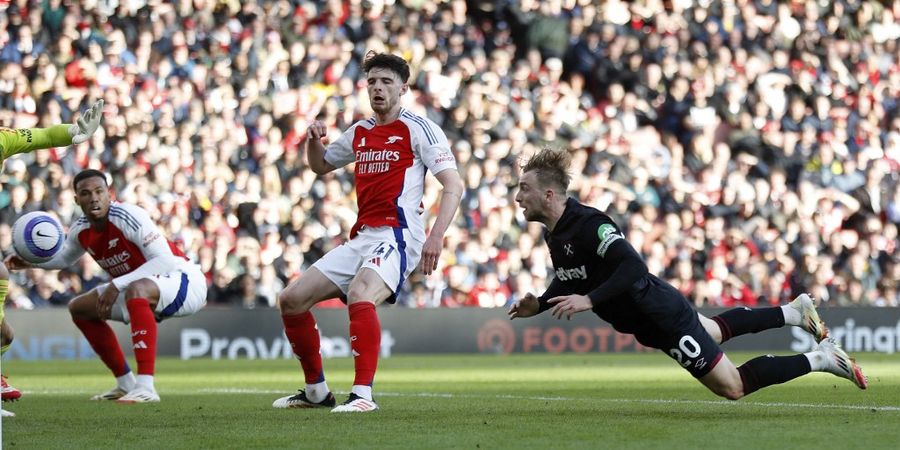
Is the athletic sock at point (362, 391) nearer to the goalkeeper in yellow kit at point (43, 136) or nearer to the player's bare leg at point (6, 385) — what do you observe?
the goalkeeper in yellow kit at point (43, 136)

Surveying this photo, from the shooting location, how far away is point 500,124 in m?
22.7

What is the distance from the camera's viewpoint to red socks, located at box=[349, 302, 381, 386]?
898cm

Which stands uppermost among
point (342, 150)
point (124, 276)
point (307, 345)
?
point (342, 150)

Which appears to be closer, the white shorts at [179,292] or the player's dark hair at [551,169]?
the player's dark hair at [551,169]

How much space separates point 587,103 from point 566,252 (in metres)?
16.1

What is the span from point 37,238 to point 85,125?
2.37 metres

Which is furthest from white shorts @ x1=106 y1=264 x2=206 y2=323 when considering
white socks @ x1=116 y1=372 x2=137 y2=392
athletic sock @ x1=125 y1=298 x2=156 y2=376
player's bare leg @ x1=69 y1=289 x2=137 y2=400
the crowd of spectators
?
the crowd of spectators

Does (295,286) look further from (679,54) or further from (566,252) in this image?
(679,54)

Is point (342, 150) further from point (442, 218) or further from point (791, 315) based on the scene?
point (791, 315)

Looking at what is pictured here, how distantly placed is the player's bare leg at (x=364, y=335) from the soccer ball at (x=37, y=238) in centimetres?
271

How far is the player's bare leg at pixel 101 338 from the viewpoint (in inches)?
442

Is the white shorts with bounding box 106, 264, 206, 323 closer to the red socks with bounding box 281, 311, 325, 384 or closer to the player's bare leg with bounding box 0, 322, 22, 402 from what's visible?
the player's bare leg with bounding box 0, 322, 22, 402

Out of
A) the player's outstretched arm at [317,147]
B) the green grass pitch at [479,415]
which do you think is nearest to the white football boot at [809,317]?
the green grass pitch at [479,415]

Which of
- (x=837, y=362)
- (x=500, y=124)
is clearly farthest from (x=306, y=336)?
(x=500, y=124)
